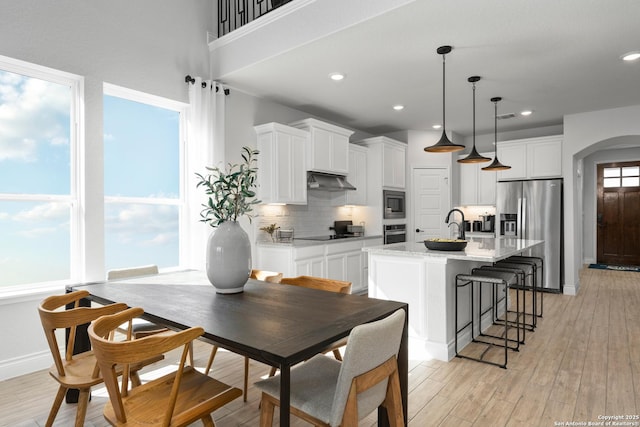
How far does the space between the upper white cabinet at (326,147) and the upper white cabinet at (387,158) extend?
76cm

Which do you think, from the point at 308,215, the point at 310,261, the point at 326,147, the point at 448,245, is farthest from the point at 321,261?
the point at 448,245

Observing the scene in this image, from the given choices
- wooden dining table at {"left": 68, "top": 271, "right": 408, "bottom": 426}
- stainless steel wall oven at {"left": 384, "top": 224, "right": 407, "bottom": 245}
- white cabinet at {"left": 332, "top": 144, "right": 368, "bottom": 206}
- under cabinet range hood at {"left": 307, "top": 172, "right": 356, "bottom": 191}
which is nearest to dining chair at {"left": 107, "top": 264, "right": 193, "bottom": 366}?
wooden dining table at {"left": 68, "top": 271, "right": 408, "bottom": 426}

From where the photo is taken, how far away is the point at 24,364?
3055 millimetres

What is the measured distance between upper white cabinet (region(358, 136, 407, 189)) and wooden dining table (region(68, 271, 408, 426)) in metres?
4.22

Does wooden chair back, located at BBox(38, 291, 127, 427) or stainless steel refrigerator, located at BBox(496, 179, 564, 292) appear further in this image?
stainless steel refrigerator, located at BBox(496, 179, 564, 292)

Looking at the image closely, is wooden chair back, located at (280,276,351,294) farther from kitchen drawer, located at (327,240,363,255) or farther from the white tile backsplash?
kitchen drawer, located at (327,240,363,255)

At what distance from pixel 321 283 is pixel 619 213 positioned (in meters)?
9.09

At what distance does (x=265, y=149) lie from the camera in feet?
16.0

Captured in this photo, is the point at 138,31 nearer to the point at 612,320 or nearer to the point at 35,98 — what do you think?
the point at 35,98

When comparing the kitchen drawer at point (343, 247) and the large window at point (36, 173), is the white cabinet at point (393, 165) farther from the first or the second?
the large window at point (36, 173)

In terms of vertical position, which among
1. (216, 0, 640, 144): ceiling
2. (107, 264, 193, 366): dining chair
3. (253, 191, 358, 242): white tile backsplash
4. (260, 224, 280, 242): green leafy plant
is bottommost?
A: (107, 264, 193, 366): dining chair

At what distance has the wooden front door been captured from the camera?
8.47 meters

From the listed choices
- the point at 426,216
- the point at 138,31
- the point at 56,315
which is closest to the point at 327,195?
the point at 426,216

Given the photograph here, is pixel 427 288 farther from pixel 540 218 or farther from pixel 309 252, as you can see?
pixel 540 218
